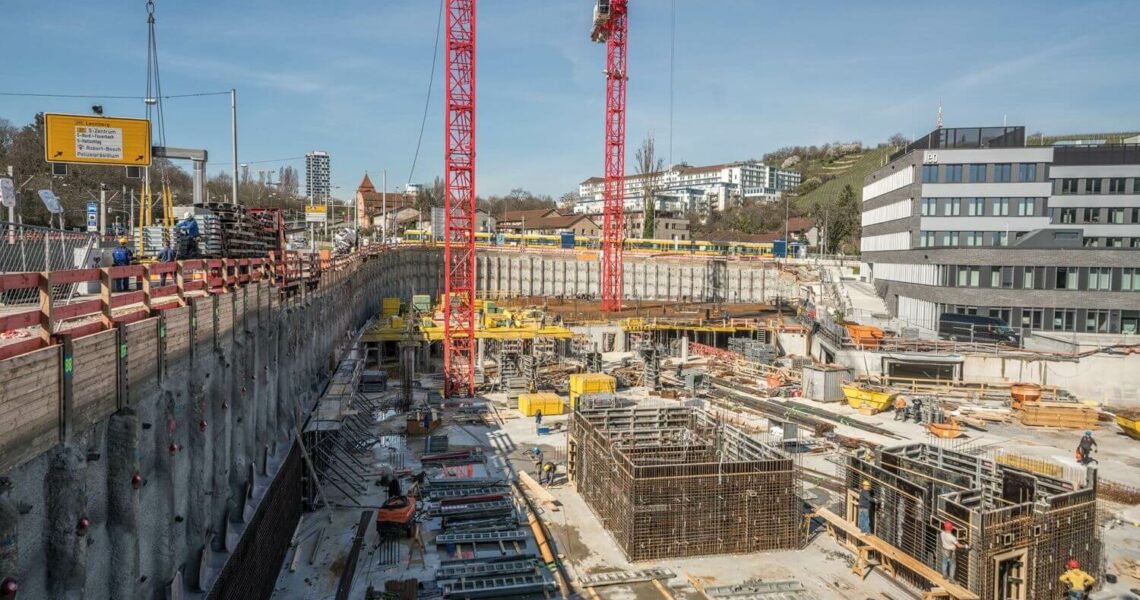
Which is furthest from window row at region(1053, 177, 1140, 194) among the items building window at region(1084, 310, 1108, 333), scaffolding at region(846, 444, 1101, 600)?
scaffolding at region(846, 444, 1101, 600)

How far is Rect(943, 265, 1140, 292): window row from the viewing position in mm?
34219

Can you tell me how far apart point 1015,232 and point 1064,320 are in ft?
21.4

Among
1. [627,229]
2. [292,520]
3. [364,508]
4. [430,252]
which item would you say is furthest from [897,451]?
[627,229]

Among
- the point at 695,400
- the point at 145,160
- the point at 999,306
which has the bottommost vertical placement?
the point at 695,400

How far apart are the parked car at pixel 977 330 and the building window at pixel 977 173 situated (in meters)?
9.01

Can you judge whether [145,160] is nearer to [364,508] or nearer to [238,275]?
[238,275]

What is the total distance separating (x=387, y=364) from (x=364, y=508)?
1920cm

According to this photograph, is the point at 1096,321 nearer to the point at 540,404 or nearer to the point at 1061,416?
the point at 1061,416

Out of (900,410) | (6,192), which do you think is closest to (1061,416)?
(900,410)

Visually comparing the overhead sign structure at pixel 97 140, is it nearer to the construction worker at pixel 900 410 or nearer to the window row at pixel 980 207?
the construction worker at pixel 900 410

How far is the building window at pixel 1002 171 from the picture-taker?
128 feet

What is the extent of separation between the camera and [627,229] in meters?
96.1

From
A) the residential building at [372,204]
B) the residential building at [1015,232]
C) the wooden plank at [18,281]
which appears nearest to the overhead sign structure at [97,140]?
the wooden plank at [18,281]

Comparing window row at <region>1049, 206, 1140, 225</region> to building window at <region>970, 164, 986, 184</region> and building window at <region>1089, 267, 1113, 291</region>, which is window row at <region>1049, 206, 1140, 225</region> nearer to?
building window at <region>970, 164, 986, 184</region>
